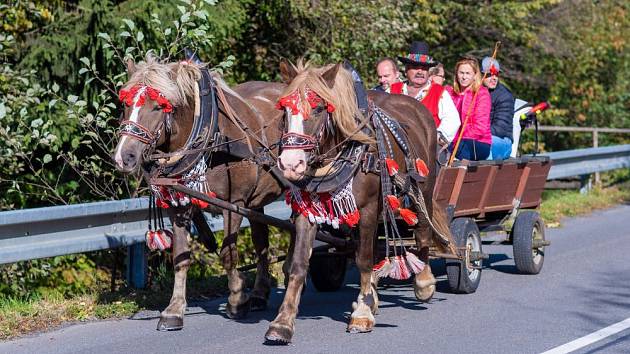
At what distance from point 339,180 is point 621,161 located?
1205 centimetres

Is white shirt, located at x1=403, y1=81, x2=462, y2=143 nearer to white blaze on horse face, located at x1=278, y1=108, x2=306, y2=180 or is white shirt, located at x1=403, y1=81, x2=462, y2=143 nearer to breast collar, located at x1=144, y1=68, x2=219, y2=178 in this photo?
breast collar, located at x1=144, y1=68, x2=219, y2=178

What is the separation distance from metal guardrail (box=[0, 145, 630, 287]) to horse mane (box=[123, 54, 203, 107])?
1.38 meters

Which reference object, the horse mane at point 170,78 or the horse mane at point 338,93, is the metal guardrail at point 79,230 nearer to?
the horse mane at point 170,78

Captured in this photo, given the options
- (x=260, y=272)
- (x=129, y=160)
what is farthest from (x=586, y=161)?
(x=129, y=160)

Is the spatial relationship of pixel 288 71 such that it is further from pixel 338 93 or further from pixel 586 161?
pixel 586 161

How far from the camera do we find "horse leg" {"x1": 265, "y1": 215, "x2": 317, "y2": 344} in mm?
7309

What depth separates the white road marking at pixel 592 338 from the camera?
718 cm

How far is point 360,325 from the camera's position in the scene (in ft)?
25.8

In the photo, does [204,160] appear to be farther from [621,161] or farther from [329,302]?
[621,161]

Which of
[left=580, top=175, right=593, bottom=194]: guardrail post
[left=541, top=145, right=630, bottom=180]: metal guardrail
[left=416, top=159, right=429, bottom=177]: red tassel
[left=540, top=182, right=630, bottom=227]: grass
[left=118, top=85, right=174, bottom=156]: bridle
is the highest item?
[left=118, top=85, right=174, bottom=156]: bridle

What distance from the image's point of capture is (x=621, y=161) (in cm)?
1858

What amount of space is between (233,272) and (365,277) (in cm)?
113

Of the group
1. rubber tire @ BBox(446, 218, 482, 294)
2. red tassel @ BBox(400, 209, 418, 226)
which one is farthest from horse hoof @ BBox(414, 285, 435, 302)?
red tassel @ BBox(400, 209, 418, 226)

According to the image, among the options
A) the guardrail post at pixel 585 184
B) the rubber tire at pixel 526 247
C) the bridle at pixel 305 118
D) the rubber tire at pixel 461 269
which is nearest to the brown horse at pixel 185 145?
the bridle at pixel 305 118
